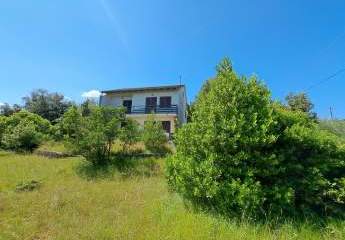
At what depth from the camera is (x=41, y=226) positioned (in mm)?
5621

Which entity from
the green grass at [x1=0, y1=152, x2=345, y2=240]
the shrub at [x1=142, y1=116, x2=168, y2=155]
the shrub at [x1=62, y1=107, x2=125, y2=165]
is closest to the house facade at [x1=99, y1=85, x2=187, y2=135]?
the shrub at [x1=142, y1=116, x2=168, y2=155]

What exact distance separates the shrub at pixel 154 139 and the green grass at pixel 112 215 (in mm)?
4323

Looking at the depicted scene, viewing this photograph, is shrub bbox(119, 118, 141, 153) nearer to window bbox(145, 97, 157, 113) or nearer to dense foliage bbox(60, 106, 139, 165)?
dense foliage bbox(60, 106, 139, 165)

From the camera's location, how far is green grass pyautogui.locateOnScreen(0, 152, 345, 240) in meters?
4.82

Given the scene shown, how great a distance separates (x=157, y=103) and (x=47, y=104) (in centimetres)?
2254

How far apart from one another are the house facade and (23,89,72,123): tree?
48.6 ft

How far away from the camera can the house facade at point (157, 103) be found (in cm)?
2569

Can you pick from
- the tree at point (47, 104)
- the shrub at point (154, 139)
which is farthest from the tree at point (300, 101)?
the tree at point (47, 104)

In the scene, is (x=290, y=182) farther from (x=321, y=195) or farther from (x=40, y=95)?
(x=40, y=95)

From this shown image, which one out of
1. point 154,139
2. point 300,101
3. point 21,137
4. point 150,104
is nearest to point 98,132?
point 154,139

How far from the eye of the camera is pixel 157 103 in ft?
88.6

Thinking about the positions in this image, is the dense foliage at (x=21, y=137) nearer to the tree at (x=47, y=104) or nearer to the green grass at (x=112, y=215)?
the green grass at (x=112, y=215)

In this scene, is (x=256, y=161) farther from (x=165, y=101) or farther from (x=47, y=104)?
(x=47, y=104)

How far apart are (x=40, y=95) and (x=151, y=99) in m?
24.5
